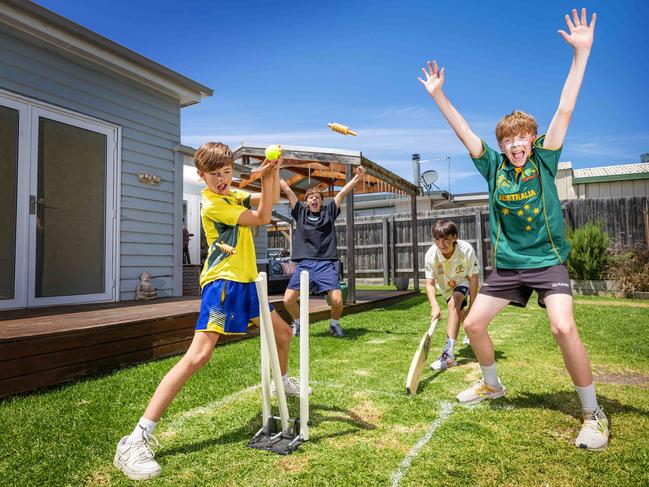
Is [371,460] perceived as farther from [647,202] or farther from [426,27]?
[647,202]

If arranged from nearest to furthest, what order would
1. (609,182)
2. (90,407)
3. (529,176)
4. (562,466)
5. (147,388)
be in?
(562,466), (529,176), (90,407), (147,388), (609,182)

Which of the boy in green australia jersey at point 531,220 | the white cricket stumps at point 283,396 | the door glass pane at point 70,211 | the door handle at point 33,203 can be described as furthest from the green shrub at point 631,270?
the door handle at point 33,203

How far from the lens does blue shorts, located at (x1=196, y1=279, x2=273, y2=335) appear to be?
231cm

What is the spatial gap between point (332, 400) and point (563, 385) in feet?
5.77

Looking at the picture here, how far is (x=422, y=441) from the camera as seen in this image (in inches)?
92.3

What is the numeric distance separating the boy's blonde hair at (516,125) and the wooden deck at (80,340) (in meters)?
3.42

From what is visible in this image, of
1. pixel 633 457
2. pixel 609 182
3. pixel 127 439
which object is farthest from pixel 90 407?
pixel 609 182

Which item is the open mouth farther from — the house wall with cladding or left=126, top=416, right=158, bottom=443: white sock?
the house wall with cladding

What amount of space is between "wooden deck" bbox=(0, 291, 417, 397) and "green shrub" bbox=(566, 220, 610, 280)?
8.81 metres

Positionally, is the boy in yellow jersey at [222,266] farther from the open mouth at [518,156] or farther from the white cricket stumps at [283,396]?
the open mouth at [518,156]

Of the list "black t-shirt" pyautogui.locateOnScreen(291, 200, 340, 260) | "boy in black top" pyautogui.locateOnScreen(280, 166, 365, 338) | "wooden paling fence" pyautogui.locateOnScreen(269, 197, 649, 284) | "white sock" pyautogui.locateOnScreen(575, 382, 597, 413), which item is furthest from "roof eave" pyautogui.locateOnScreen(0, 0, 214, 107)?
"wooden paling fence" pyautogui.locateOnScreen(269, 197, 649, 284)

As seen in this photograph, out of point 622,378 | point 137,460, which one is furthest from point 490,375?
point 137,460

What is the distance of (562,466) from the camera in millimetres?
2031

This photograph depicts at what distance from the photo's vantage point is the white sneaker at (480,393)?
9.73 feet
